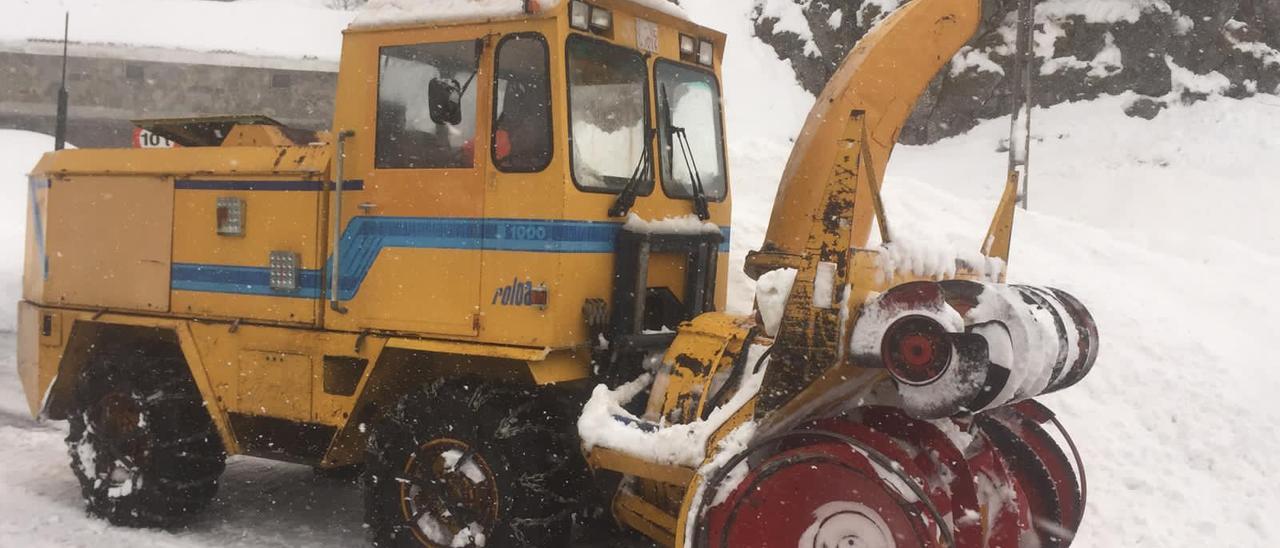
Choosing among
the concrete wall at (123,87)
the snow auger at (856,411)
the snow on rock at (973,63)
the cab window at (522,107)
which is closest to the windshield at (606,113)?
the cab window at (522,107)

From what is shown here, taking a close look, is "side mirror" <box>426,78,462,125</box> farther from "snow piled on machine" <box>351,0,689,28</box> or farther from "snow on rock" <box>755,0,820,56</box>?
"snow on rock" <box>755,0,820,56</box>

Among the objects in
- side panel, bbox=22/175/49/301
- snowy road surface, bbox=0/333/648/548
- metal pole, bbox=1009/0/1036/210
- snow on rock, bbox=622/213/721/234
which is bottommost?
snowy road surface, bbox=0/333/648/548

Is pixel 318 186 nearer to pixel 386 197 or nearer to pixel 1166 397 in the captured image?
pixel 386 197

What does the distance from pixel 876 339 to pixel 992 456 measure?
970 mm

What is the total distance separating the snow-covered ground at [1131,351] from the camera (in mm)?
6297

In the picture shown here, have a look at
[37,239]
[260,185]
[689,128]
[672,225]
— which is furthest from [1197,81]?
[37,239]

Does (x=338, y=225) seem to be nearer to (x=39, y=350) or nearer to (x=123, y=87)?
(x=39, y=350)

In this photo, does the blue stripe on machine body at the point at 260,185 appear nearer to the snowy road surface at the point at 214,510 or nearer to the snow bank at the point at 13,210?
the snowy road surface at the point at 214,510

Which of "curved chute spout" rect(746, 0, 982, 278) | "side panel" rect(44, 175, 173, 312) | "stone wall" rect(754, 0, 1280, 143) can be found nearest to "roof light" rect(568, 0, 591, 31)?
"curved chute spout" rect(746, 0, 982, 278)

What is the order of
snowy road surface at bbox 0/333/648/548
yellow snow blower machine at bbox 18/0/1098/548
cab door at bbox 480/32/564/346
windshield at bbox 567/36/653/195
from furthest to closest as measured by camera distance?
snowy road surface at bbox 0/333/648/548 < windshield at bbox 567/36/653/195 < cab door at bbox 480/32/564/346 < yellow snow blower machine at bbox 18/0/1098/548

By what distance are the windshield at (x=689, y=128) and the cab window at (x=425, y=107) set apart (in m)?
1.03

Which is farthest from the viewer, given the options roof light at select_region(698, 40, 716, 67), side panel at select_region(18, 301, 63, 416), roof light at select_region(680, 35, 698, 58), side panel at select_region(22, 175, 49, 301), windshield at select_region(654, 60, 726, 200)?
side panel at select_region(22, 175, 49, 301)

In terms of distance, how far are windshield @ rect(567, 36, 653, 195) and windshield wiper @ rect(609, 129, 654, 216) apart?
1.1 inches

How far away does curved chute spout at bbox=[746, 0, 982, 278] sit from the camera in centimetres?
499
